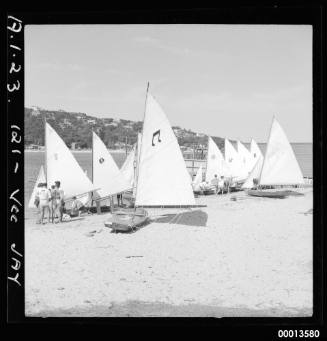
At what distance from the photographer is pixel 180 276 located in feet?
29.9

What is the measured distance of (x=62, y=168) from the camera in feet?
51.1

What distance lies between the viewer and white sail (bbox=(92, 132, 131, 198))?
17.0 metres

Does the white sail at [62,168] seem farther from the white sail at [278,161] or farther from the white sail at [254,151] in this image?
the white sail at [254,151]

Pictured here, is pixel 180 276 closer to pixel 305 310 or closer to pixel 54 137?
pixel 305 310

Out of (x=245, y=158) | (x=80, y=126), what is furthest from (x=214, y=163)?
(x=80, y=126)

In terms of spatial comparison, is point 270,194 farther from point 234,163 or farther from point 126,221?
point 234,163

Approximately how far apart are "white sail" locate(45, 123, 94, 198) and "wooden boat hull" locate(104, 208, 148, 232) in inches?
133

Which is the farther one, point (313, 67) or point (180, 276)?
point (180, 276)

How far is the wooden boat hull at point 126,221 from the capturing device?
1234 centimetres

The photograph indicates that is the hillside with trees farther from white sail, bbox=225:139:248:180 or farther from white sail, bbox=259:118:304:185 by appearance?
white sail, bbox=225:139:248:180

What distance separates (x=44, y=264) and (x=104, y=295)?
6.70ft

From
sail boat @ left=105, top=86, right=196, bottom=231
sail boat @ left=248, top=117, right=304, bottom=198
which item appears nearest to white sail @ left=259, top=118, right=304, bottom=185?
sail boat @ left=248, top=117, right=304, bottom=198
